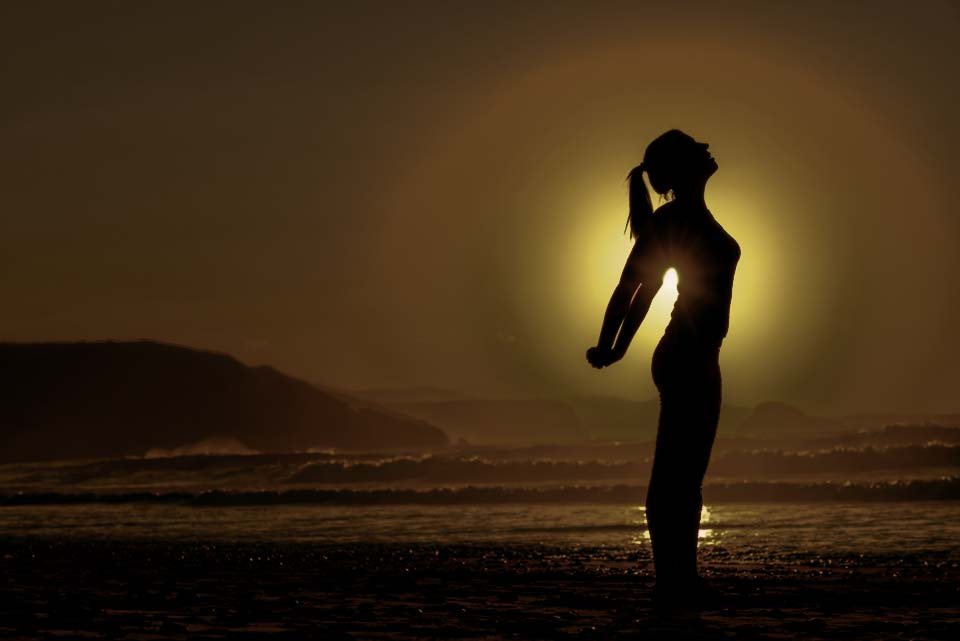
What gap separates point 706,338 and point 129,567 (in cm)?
580

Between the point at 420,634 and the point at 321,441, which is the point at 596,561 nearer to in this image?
the point at 420,634

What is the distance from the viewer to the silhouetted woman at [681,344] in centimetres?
720

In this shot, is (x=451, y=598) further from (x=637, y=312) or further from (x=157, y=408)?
(x=157, y=408)

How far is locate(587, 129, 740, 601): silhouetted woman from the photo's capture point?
23.6ft

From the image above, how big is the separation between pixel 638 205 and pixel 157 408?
77.2 m

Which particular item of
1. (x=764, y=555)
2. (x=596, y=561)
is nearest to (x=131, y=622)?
(x=596, y=561)

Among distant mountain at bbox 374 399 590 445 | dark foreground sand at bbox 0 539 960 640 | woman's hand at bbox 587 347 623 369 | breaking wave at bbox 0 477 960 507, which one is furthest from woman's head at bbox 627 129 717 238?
distant mountain at bbox 374 399 590 445

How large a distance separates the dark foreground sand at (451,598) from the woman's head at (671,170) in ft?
7.76

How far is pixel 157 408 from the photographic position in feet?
266

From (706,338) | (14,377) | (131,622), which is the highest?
(14,377)

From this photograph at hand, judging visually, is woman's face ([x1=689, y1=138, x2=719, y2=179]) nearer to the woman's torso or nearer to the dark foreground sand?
the woman's torso

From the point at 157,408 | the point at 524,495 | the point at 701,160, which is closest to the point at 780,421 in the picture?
the point at 157,408

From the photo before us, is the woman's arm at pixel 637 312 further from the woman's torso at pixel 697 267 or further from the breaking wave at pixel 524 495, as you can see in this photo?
the breaking wave at pixel 524 495

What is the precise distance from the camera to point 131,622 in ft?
20.7
